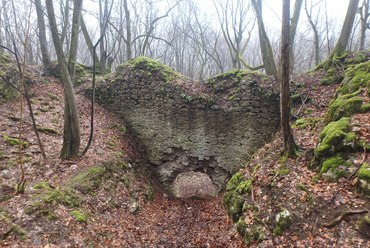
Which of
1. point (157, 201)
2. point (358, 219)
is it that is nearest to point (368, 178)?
point (358, 219)

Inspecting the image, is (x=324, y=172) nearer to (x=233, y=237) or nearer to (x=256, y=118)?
(x=233, y=237)

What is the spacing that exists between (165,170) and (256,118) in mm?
4758

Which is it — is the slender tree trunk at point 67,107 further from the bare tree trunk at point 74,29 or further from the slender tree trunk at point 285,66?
the slender tree trunk at point 285,66

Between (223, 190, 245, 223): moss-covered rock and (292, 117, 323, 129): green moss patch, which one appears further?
(292, 117, 323, 129): green moss patch

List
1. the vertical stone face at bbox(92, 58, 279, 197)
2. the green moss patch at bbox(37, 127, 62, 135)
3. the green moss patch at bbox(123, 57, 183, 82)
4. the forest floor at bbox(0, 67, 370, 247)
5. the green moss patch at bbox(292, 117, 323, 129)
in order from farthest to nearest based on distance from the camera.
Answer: the green moss patch at bbox(123, 57, 183, 82) < the vertical stone face at bbox(92, 58, 279, 197) < the green moss patch at bbox(37, 127, 62, 135) < the green moss patch at bbox(292, 117, 323, 129) < the forest floor at bbox(0, 67, 370, 247)

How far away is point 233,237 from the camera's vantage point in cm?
455

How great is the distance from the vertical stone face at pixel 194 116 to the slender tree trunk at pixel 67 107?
371 centimetres

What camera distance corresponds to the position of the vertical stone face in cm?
843

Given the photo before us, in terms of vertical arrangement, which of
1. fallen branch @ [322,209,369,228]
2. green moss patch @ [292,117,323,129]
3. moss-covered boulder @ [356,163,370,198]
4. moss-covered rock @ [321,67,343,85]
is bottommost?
fallen branch @ [322,209,369,228]

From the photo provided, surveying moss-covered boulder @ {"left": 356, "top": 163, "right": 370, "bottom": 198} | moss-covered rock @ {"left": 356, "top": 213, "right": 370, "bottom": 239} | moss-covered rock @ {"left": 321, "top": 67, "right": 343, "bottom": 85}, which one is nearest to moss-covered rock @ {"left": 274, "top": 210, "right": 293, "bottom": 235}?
moss-covered rock @ {"left": 356, "top": 213, "right": 370, "bottom": 239}

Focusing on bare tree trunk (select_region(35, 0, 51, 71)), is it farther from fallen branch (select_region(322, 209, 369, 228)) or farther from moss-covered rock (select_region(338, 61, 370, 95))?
moss-covered rock (select_region(338, 61, 370, 95))

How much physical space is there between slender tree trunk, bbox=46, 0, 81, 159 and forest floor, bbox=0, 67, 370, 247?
387 millimetres

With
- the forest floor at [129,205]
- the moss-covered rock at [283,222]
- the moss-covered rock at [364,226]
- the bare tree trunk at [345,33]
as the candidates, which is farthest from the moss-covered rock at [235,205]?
the bare tree trunk at [345,33]

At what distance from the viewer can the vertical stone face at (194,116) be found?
8.43 m
